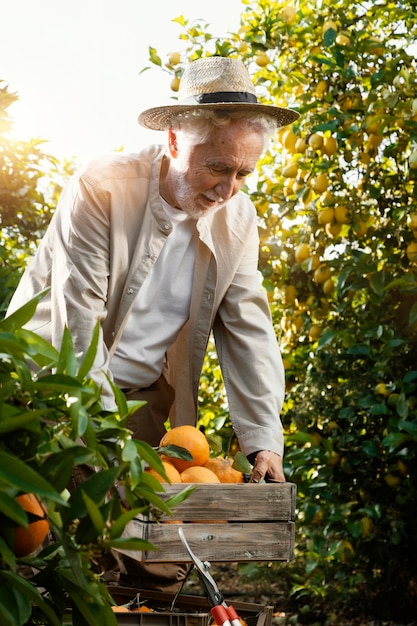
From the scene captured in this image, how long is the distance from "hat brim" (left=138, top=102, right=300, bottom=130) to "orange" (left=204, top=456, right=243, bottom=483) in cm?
84

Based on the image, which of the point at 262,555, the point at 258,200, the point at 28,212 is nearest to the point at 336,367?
the point at 258,200

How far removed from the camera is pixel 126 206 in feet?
8.54

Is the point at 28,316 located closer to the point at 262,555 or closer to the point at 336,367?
the point at 262,555

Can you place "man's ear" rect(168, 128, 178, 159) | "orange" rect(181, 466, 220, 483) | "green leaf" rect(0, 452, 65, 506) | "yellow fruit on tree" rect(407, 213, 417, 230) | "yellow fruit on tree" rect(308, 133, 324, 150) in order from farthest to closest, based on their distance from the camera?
"yellow fruit on tree" rect(308, 133, 324, 150)
"yellow fruit on tree" rect(407, 213, 417, 230)
"man's ear" rect(168, 128, 178, 159)
"orange" rect(181, 466, 220, 483)
"green leaf" rect(0, 452, 65, 506)

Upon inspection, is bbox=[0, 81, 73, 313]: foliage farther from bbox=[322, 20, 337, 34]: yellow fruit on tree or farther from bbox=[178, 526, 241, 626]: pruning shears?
bbox=[178, 526, 241, 626]: pruning shears

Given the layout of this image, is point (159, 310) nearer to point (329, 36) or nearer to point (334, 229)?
point (334, 229)

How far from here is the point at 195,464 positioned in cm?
215

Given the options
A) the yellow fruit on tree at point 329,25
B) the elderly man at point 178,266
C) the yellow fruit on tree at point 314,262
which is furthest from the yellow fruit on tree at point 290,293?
the elderly man at point 178,266

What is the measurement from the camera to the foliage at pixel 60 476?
1088 mm

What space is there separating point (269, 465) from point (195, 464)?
0.37 metres

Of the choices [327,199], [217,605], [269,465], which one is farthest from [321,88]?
[217,605]

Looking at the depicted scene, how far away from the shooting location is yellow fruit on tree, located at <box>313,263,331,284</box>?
3.91 m

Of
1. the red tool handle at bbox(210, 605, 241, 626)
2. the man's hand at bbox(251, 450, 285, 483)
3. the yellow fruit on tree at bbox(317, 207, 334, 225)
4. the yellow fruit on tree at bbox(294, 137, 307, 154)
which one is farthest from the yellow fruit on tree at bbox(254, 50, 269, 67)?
the red tool handle at bbox(210, 605, 241, 626)

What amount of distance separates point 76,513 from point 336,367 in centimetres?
297
